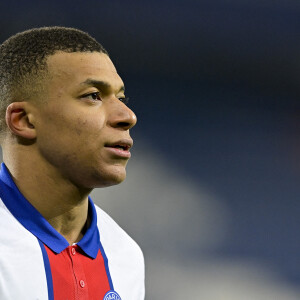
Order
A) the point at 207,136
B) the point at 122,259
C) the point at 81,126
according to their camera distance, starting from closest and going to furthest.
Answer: the point at 81,126, the point at 122,259, the point at 207,136

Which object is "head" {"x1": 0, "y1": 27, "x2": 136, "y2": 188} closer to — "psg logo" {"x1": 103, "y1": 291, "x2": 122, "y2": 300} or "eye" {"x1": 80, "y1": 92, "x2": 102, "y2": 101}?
"eye" {"x1": 80, "y1": 92, "x2": 102, "y2": 101}

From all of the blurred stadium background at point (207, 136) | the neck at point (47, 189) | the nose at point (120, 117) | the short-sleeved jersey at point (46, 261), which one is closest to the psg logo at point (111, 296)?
the short-sleeved jersey at point (46, 261)

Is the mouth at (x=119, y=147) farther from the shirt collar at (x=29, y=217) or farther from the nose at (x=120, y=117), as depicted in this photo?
the shirt collar at (x=29, y=217)

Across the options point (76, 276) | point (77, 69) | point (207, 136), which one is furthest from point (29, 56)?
point (207, 136)

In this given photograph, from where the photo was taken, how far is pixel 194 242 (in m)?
1.67

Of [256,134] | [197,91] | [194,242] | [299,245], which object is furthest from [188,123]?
[299,245]

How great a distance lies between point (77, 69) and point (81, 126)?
0.08 meters

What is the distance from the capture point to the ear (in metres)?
0.79

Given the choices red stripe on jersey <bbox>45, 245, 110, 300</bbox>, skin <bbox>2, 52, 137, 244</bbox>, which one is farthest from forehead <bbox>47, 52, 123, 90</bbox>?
red stripe on jersey <bbox>45, 245, 110, 300</bbox>

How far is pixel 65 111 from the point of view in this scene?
770mm

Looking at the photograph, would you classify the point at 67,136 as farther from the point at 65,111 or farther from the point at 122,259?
the point at 122,259

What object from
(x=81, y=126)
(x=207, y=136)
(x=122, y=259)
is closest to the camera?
(x=81, y=126)

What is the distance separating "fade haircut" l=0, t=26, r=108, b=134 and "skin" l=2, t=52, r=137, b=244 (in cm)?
1

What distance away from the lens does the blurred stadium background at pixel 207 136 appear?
165 centimetres
